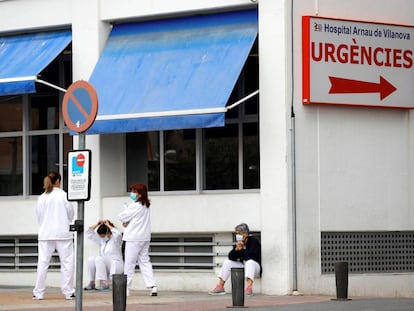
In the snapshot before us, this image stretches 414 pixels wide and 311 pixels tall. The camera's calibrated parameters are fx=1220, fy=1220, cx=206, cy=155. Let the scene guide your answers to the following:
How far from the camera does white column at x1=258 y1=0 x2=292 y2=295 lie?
19953mm

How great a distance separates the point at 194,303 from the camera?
18.2 metres

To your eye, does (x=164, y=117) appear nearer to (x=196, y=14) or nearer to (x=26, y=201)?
(x=196, y=14)

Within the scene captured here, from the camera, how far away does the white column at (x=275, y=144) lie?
19953mm

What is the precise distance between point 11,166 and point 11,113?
1.06 meters

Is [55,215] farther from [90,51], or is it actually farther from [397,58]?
[397,58]

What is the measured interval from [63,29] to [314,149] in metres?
5.68

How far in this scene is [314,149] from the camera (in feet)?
66.5

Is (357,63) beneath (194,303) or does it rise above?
above

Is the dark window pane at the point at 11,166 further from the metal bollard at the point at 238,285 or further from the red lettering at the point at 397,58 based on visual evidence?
the metal bollard at the point at 238,285

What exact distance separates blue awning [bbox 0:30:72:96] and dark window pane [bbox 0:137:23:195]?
1.91m

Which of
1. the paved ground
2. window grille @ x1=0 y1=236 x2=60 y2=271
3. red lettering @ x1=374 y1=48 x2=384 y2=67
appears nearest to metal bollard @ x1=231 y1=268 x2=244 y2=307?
the paved ground

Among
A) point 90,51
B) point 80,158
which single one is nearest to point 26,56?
point 90,51

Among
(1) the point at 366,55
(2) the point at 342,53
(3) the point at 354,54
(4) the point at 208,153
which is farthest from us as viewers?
(4) the point at 208,153

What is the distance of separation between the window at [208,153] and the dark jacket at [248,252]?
1.46 metres
